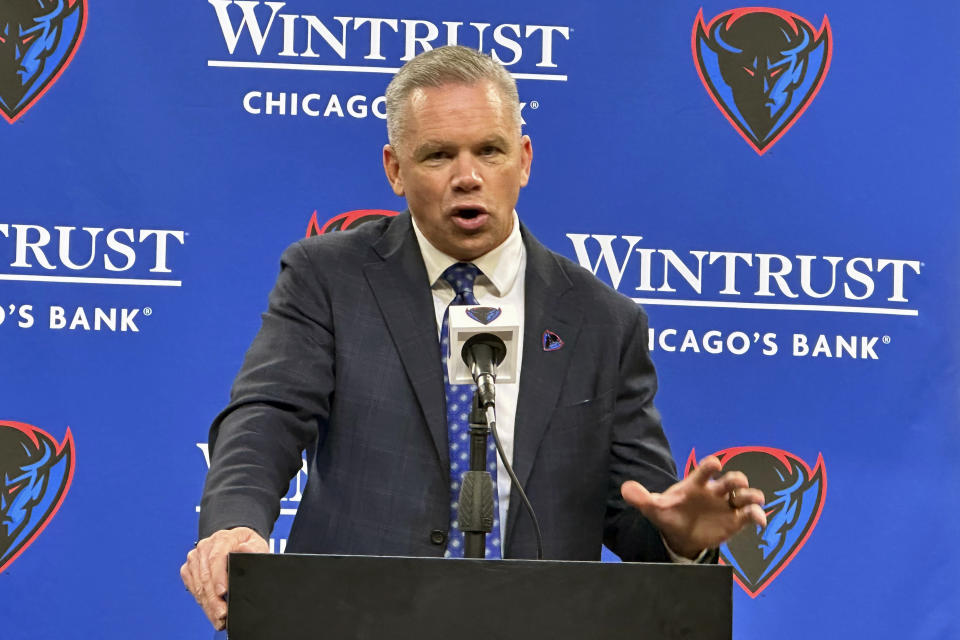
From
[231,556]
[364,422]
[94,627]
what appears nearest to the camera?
[231,556]

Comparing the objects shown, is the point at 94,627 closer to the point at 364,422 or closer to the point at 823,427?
the point at 364,422

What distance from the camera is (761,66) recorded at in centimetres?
337

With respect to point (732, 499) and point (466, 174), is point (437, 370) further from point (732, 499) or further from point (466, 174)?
point (732, 499)

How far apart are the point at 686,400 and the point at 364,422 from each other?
1.28 metres

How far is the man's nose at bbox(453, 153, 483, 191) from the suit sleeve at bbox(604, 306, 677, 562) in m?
0.42

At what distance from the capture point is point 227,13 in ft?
10.5

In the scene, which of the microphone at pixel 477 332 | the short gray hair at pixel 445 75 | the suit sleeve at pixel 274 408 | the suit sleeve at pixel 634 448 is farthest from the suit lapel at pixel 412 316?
the microphone at pixel 477 332

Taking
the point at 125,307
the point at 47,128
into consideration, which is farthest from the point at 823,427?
the point at 47,128

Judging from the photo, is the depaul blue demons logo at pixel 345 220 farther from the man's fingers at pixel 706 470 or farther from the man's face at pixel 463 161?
the man's fingers at pixel 706 470

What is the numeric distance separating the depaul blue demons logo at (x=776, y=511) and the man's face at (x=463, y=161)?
120 centimetres

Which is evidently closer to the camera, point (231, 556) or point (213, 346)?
point (231, 556)

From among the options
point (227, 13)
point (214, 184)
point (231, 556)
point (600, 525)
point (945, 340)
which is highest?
point (227, 13)

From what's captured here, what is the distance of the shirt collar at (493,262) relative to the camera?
7.84 feet

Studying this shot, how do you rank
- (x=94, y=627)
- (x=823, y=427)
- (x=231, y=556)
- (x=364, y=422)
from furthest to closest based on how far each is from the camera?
1. (x=823, y=427)
2. (x=94, y=627)
3. (x=364, y=422)
4. (x=231, y=556)
